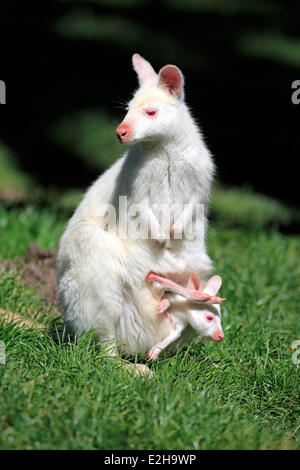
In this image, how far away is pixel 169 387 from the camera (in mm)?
3350

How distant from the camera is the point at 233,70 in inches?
498

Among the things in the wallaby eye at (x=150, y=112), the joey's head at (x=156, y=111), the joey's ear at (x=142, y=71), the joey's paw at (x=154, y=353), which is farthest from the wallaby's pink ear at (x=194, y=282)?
the joey's ear at (x=142, y=71)

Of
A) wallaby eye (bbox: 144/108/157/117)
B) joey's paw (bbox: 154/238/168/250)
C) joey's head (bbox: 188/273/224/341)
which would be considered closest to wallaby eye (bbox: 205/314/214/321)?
joey's head (bbox: 188/273/224/341)

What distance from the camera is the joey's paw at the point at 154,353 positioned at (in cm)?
388

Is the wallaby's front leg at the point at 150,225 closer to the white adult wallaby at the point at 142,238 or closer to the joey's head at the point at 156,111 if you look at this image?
the white adult wallaby at the point at 142,238

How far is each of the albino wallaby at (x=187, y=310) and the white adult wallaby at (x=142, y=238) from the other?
65mm

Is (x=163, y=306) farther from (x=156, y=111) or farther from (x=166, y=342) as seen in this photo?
(x=156, y=111)

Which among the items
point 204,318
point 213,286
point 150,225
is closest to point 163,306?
point 204,318

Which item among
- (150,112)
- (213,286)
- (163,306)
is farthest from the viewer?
(213,286)

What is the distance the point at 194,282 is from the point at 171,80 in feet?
4.07

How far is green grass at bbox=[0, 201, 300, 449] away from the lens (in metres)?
2.91

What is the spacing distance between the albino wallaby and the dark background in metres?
5.81

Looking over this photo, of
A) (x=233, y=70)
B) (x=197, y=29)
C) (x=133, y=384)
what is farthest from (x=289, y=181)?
(x=133, y=384)
